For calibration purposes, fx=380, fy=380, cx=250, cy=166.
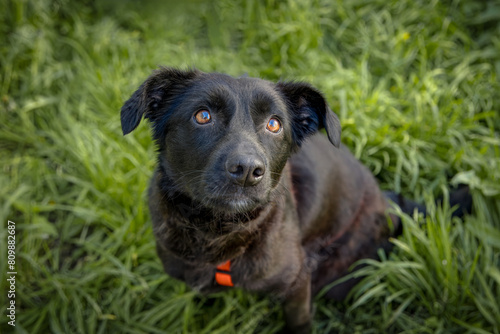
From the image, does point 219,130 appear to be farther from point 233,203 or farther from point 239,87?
point 233,203

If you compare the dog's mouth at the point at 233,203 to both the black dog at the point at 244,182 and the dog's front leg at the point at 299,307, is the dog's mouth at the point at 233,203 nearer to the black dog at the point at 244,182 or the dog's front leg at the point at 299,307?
the black dog at the point at 244,182

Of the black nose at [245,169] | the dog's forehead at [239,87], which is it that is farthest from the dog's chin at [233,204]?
the dog's forehead at [239,87]

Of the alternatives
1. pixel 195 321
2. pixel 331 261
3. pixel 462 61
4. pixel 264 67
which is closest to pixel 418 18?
pixel 462 61

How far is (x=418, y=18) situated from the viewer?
432 cm

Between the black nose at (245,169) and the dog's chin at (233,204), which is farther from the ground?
the black nose at (245,169)

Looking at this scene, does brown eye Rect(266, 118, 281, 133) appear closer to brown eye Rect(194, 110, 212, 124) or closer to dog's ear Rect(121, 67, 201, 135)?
brown eye Rect(194, 110, 212, 124)

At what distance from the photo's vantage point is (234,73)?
4.06 meters

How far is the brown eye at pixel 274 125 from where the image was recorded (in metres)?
2.08

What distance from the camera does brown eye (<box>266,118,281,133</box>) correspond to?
2078 mm

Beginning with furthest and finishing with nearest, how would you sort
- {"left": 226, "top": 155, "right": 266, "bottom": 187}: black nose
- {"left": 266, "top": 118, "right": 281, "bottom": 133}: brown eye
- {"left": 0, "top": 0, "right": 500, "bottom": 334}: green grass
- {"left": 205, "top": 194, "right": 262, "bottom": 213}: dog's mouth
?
{"left": 0, "top": 0, "right": 500, "bottom": 334}: green grass, {"left": 266, "top": 118, "right": 281, "bottom": 133}: brown eye, {"left": 205, "top": 194, "right": 262, "bottom": 213}: dog's mouth, {"left": 226, "top": 155, "right": 266, "bottom": 187}: black nose

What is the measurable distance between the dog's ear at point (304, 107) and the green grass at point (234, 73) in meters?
1.08

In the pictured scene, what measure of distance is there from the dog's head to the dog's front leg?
72 centimetres

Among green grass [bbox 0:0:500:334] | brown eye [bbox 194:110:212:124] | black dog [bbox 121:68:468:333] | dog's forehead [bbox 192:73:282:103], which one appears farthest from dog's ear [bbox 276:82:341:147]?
green grass [bbox 0:0:500:334]

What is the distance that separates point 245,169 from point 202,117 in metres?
0.42
